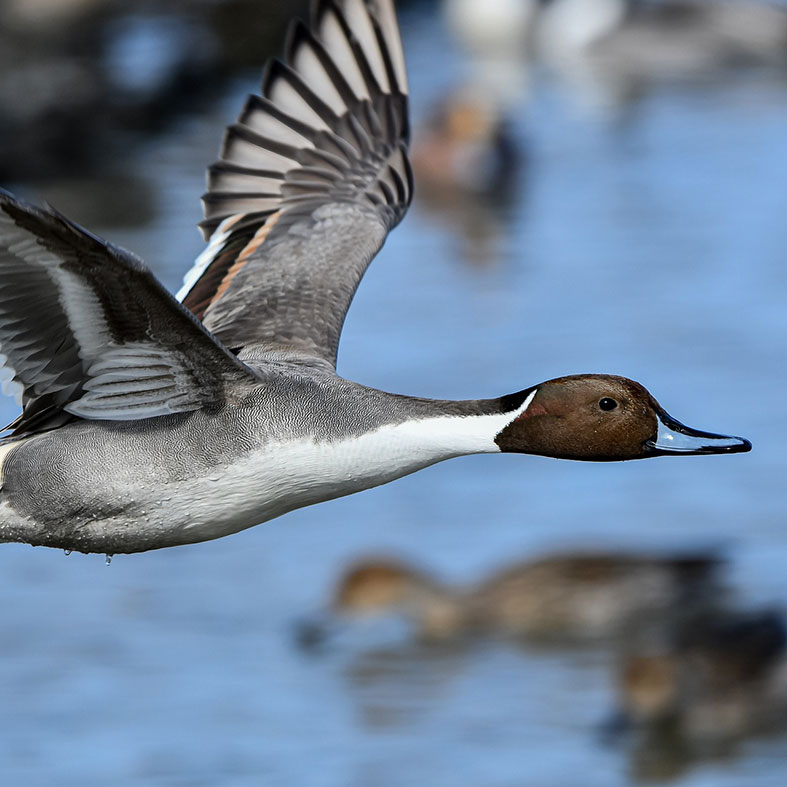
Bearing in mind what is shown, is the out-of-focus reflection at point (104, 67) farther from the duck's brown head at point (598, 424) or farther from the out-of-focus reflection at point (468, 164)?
the duck's brown head at point (598, 424)

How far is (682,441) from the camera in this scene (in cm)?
531

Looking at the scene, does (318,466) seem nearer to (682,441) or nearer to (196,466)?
(196,466)

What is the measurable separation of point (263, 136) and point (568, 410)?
2254mm

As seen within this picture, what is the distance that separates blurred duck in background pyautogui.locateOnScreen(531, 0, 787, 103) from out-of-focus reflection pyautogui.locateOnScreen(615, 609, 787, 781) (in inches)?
Answer: 426

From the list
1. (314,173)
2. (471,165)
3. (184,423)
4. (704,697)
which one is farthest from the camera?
(471,165)

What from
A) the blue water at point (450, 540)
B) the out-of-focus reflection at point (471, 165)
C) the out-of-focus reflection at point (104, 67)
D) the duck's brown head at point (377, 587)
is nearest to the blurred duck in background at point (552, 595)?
the duck's brown head at point (377, 587)

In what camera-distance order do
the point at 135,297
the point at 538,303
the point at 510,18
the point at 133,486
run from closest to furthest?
the point at 135,297, the point at 133,486, the point at 538,303, the point at 510,18

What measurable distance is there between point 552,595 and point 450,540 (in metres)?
0.98

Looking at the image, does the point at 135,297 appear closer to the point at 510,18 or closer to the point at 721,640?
the point at 721,640

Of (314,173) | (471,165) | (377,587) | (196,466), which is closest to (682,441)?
(196,466)

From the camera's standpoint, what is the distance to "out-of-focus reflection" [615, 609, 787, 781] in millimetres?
10070

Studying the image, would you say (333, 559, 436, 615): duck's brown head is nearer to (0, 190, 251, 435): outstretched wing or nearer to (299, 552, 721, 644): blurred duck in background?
(299, 552, 721, 644): blurred duck in background

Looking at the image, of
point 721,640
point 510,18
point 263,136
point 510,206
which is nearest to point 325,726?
point 721,640

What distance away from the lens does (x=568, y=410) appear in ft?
17.6
